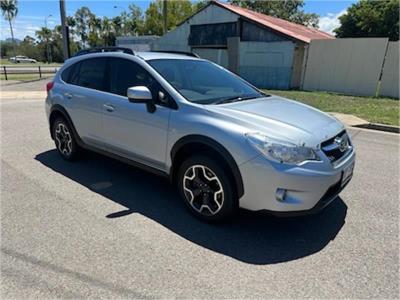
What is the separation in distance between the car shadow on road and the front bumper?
0.36 meters

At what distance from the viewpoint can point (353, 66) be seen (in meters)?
15.3

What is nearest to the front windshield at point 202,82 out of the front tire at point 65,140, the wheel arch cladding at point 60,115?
the wheel arch cladding at point 60,115

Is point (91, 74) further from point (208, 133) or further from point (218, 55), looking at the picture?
point (218, 55)

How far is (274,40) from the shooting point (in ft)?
62.9

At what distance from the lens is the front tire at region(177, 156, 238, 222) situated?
3.13m

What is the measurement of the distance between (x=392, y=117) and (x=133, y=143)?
27.7 feet

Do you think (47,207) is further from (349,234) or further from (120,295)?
(349,234)

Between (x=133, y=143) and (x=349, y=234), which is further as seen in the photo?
(x=133, y=143)

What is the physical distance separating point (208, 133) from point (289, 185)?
2.96 feet

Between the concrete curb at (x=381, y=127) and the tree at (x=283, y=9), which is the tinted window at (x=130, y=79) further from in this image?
the tree at (x=283, y=9)

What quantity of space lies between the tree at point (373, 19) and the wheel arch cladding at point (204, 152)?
4053 centimetres

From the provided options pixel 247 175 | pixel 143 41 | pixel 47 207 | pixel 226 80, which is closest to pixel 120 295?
pixel 247 175

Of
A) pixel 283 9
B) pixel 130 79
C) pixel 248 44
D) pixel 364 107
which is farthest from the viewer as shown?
pixel 283 9

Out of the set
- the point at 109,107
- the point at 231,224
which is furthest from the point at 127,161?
the point at 231,224
